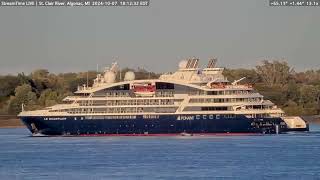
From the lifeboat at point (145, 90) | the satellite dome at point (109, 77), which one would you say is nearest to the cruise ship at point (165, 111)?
the lifeboat at point (145, 90)

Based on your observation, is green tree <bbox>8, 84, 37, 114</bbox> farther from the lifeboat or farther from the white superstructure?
the lifeboat

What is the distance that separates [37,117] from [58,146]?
1552cm

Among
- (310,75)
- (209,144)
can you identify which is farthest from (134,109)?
(310,75)

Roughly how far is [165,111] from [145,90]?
281cm

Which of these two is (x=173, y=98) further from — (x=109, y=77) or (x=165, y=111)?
(x=109, y=77)

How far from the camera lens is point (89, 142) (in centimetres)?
9562

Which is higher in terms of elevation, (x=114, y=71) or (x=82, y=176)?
(x=114, y=71)

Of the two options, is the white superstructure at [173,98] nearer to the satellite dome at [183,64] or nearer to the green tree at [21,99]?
the satellite dome at [183,64]

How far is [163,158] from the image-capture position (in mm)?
74750

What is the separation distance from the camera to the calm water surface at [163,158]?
63.9 meters

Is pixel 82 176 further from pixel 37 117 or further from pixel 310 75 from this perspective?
pixel 310 75

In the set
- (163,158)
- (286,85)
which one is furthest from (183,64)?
(286,85)

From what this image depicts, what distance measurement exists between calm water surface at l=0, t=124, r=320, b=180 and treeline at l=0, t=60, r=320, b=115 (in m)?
41.1

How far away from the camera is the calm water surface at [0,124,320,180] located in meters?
63.9
